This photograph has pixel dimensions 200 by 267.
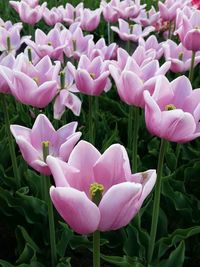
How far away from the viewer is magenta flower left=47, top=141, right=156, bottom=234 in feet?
3.18

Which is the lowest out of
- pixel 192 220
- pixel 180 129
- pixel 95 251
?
pixel 192 220

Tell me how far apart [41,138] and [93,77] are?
19.9 inches

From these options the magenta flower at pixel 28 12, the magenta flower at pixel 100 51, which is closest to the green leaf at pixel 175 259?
the magenta flower at pixel 100 51

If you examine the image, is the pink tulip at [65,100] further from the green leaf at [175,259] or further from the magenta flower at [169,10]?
the magenta flower at [169,10]

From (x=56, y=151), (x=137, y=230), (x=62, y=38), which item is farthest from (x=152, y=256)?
(x=62, y=38)

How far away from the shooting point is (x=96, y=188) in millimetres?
1020

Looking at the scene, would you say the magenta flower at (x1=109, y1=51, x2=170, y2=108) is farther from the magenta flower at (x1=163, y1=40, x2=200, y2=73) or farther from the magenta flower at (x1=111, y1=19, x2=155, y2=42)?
the magenta flower at (x1=111, y1=19, x2=155, y2=42)

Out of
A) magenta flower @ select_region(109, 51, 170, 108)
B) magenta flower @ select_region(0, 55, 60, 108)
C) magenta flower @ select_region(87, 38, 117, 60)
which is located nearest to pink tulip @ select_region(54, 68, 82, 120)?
magenta flower @ select_region(87, 38, 117, 60)

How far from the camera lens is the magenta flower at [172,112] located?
129cm

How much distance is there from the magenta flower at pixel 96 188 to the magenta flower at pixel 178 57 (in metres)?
1.26

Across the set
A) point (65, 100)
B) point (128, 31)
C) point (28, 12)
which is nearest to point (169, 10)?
point (128, 31)

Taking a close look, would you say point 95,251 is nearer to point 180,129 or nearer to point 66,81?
point 180,129

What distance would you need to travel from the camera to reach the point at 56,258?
5.46 feet

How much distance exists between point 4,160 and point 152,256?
0.83 metres
